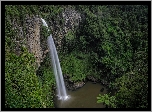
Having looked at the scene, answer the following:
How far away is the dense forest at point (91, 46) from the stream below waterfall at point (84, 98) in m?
0.44

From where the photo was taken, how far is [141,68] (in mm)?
10164

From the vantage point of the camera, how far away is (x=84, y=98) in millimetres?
12602

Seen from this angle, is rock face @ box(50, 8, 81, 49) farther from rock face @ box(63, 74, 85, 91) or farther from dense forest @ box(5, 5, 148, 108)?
rock face @ box(63, 74, 85, 91)

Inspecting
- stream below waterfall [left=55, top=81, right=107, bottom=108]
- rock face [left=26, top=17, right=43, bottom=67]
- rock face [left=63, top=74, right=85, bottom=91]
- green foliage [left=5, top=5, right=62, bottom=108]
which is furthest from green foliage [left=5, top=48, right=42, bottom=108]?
rock face [left=63, top=74, right=85, bottom=91]

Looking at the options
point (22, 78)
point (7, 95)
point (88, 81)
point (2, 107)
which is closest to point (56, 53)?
point (88, 81)

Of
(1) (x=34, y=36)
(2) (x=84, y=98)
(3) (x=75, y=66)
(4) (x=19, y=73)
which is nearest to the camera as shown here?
(4) (x=19, y=73)

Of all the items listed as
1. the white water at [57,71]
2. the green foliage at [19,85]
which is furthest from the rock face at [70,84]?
the green foliage at [19,85]

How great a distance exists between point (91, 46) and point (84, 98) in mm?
3249

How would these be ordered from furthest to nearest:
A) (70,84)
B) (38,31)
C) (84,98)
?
(70,84) → (84,98) → (38,31)

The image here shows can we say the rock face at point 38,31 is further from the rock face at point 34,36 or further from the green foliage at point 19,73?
the green foliage at point 19,73

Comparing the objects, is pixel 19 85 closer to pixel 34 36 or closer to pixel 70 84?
pixel 34 36

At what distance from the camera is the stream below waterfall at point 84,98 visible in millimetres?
12031

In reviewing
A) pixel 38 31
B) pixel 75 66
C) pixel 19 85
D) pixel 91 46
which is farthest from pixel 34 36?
pixel 91 46

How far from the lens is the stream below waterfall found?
1203 centimetres
